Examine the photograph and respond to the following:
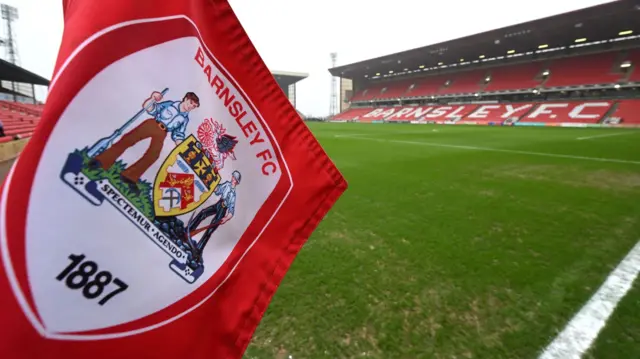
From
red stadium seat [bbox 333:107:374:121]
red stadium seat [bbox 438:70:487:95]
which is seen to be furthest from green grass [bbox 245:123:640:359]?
red stadium seat [bbox 333:107:374:121]

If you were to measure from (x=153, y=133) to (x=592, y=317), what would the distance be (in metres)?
2.20

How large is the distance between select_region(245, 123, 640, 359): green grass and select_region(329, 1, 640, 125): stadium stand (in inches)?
1062

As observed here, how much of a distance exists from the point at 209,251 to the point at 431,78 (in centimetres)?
4732

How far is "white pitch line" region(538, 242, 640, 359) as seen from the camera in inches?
54.0

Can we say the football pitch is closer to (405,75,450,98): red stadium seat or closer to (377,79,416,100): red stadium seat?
(405,75,450,98): red stadium seat

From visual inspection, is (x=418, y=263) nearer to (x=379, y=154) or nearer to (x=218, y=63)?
(x=218, y=63)

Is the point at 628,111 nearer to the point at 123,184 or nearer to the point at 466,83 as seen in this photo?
the point at 466,83

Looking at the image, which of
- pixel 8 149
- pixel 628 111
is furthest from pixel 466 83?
pixel 8 149

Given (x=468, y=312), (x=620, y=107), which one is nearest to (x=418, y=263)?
(x=468, y=312)

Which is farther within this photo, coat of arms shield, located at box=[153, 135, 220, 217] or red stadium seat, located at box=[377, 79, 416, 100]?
red stadium seat, located at box=[377, 79, 416, 100]

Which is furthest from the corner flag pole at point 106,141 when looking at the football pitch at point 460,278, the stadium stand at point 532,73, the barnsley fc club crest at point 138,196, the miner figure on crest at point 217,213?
the stadium stand at point 532,73

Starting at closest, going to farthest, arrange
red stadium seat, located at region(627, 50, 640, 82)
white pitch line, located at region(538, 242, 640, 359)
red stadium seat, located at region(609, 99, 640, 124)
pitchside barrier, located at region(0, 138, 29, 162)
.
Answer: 1. white pitch line, located at region(538, 242, 640, 359)
2. pitchside barrier, located at region(0, 138, 29, 162)
3. red stadium seat, located at region(609, 99, 640, 124)
4. red stadium seat, located at region(627, 50, 640, 82)

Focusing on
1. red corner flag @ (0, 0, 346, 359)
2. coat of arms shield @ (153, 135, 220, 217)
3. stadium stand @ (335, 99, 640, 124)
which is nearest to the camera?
red corner flag @ (0, 0, 346, 359)

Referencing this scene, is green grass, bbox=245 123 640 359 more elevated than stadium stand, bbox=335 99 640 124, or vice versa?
green grass, bbox=245 123 640 359
